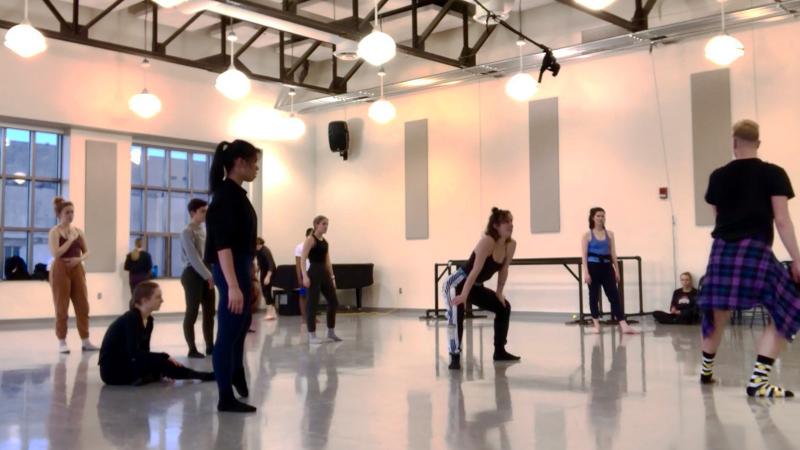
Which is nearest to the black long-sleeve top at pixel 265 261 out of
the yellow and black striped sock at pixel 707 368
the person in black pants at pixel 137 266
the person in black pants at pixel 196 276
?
the person in black pants at pixel 137 266

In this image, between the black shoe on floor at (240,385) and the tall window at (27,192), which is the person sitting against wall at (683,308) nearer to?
the black shoe on floor at (240,385)

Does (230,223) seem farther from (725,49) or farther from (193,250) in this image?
(725,49)

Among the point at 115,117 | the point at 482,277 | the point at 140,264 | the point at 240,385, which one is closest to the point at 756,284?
the point at 482,277

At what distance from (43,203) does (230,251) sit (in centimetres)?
996

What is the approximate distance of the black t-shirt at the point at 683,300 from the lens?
32.6ft

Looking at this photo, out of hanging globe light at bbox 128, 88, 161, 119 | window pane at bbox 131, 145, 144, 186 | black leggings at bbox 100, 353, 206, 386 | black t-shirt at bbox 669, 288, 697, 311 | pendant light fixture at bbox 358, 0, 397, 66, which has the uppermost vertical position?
hanging globe light at bbox 128, 88, 161, 119

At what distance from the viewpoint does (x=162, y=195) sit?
13727 mm

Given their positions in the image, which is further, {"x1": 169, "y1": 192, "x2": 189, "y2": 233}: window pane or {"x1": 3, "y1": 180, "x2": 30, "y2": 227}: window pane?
{"x1": 169, "y1": 192, "x2": 189, "y2": 233}: window pane

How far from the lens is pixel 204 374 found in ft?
16.0

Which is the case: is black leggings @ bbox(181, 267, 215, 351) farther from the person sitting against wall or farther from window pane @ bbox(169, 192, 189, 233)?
window pane @ bbox(169, 192, 189, 233)

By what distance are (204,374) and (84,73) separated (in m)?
8.79

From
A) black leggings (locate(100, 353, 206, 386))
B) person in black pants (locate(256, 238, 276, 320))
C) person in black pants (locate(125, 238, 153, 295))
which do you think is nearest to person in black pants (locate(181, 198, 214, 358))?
black leggings (locate(100, 353, 206, 386))

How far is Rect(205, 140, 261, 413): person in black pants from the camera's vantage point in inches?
144

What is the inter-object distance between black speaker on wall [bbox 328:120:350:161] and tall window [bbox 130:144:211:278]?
235cm
